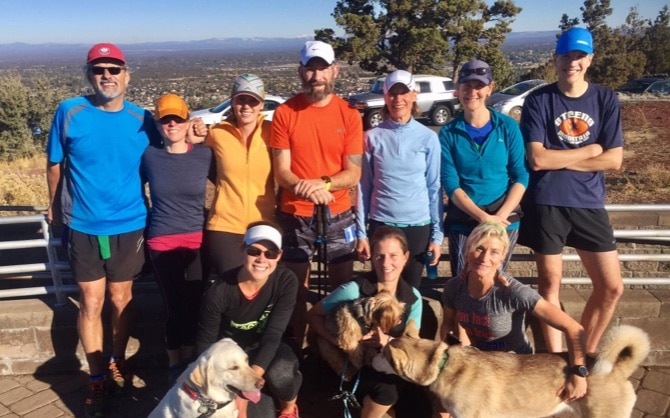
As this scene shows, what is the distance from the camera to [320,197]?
335 cm

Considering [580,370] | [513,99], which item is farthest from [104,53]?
[513,99]

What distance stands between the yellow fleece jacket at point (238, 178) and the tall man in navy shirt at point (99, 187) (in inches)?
19.7

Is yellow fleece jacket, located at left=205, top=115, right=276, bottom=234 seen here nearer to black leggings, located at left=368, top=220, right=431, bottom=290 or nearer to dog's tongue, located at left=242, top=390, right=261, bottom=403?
black leggings, located at left=368, top=220, right=431, bottom=290

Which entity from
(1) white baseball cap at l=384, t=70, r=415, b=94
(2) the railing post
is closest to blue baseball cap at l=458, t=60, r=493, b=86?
(1) white baseball cap at l=384, t=70, r=415, b=94

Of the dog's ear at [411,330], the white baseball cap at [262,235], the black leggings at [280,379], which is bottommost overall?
the black leggings at [280,379]

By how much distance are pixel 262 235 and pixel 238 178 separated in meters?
0.52

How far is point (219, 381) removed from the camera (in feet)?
9.56

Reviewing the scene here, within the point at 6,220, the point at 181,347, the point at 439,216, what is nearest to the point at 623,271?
the point at 439,216

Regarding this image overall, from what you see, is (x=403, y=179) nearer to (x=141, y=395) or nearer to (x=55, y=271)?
(x=141, y=395)

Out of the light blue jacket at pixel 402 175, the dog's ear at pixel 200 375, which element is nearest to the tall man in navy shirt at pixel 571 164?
the light blue jacket at pixel 402 175

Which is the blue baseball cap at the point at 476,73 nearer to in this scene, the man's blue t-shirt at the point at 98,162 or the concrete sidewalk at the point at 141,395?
the man's blue t-shirt at the point at 98,162

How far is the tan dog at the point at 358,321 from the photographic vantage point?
10.4ft

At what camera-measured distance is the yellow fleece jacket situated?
11.5ft

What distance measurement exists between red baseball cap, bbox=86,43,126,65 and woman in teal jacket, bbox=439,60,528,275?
2.10 metres
